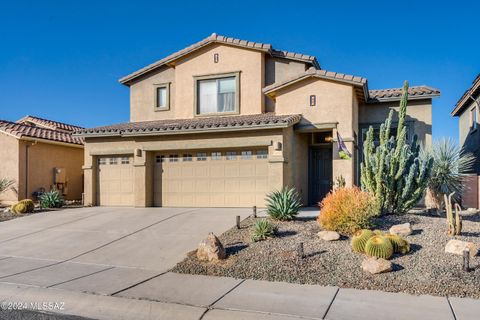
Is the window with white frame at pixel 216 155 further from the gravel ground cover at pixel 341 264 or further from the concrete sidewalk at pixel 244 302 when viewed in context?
the concrete sidewalk at pixel 244 302

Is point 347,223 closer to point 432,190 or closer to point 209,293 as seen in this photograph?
point 209,293

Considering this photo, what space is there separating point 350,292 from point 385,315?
3.58ft

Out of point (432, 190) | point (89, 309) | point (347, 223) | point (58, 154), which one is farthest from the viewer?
point (58, 154)

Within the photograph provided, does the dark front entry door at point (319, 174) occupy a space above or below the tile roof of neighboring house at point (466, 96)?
below

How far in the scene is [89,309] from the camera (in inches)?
248

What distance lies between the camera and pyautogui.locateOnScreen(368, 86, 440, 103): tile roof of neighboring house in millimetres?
15555

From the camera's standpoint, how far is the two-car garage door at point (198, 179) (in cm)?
1518

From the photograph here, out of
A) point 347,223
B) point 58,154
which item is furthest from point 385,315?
point 58,154

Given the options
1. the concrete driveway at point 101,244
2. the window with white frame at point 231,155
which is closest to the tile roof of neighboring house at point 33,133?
Result: the concrete driveway at point 101,244

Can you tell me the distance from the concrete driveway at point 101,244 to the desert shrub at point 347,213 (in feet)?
10.0

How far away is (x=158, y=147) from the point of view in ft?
53.6

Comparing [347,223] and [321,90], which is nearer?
[347,223]

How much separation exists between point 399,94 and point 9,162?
1776cm

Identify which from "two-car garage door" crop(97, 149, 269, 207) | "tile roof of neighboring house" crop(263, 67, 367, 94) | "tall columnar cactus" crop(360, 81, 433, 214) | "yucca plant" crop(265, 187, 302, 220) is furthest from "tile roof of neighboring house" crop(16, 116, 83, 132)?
"tall columnar cactus" crop(360, 81, 433, 214)
